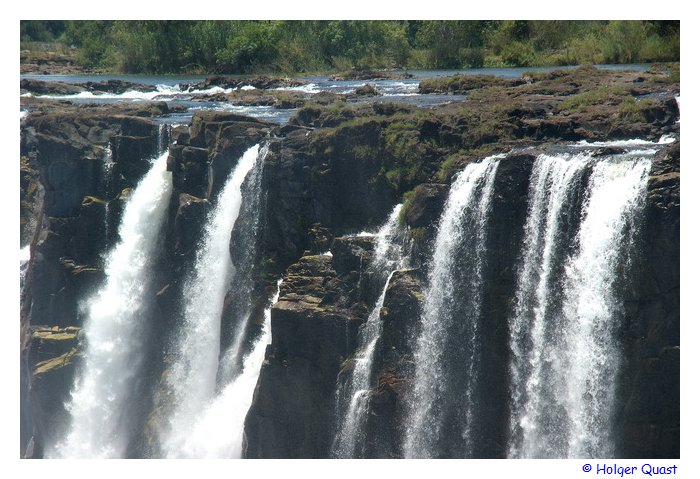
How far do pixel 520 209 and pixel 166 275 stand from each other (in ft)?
47.5

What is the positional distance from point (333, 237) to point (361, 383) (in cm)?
518

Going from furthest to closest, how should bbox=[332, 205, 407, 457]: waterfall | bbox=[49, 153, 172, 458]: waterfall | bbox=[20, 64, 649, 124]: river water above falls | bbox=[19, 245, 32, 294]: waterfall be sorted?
1. bbox=[20, 64, 649, 124]: river water above falls
2. bbox=[19, 245, 32, 294]: waterfall
3. bbox=[49, 153, 172, 458]: waterfall
4. bbox=[332, 205, 407, 457]: waterfall

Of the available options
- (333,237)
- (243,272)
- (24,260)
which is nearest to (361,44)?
(24,260)

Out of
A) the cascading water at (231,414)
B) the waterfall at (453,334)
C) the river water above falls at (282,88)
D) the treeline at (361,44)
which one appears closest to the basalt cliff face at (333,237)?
the waterfall at (453,334)

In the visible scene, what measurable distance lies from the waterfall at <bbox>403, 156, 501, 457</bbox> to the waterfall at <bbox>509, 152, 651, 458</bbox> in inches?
50.3

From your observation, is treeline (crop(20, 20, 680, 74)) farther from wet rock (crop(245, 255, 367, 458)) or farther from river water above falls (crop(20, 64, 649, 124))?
wet rock (crop(245, 255, 367, 458))

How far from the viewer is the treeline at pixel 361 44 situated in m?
40.8

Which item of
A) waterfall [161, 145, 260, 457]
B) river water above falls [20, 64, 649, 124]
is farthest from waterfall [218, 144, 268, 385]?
river water above falls [20, 64, 649, 124]

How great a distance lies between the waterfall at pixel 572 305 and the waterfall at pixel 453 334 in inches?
50.3

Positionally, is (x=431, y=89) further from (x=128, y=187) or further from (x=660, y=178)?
(x=660, y=178)

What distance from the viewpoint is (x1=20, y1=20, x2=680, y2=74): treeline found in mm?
40750

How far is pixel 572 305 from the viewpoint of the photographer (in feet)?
75.1

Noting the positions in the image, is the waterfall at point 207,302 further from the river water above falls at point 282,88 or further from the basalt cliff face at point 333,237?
the river water above falls at point 282,88

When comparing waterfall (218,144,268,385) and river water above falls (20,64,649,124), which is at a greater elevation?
river water above falls (20,64,649,124)
